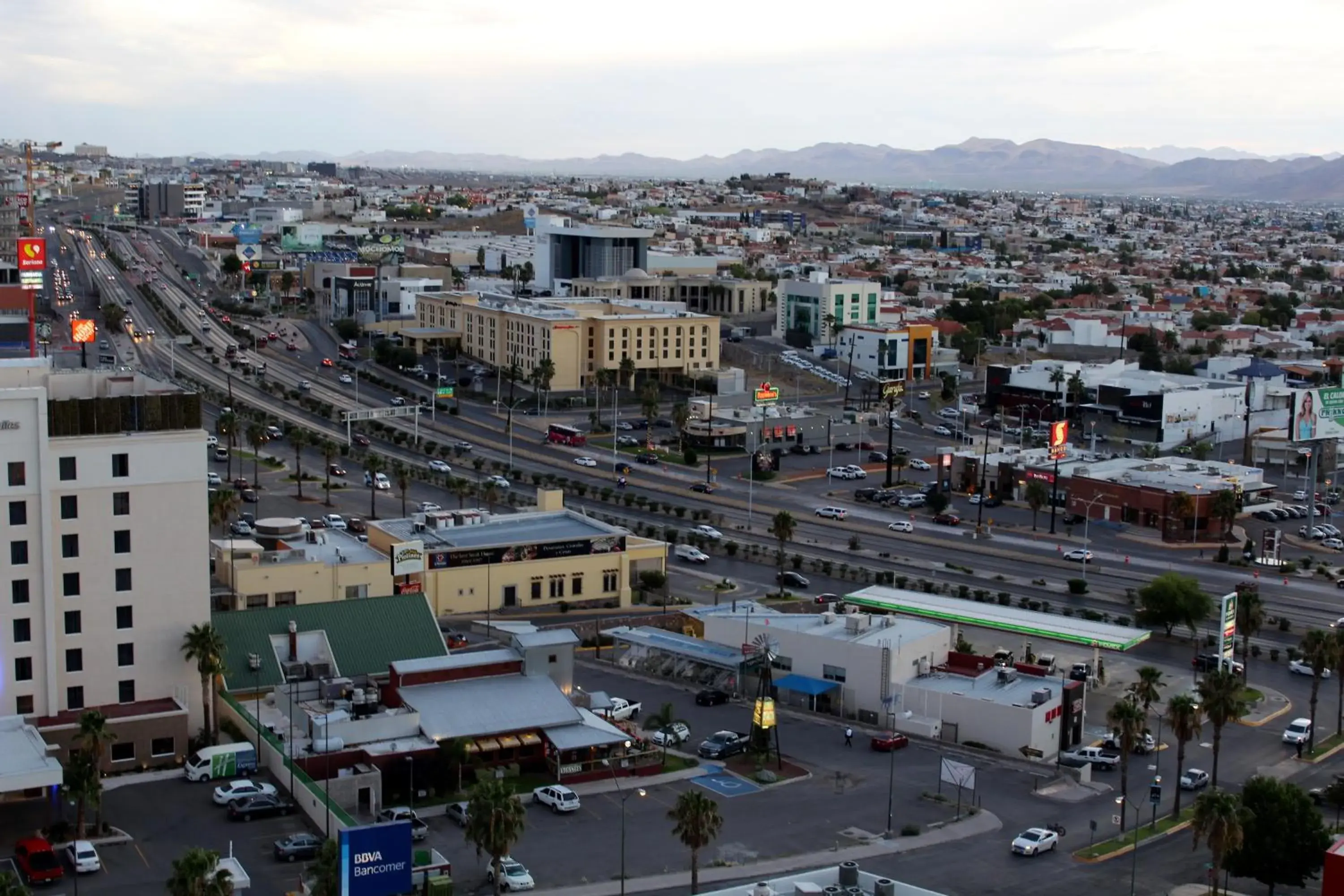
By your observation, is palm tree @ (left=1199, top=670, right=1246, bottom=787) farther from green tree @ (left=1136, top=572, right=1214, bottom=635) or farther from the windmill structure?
green tree @ (left=1136, top=572, right=1214, bottom=635)

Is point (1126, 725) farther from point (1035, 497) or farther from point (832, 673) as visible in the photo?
point (1035, 497)

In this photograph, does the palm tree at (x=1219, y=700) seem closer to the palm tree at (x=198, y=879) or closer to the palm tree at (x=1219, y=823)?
the palm tree at (x=1219, y=823)

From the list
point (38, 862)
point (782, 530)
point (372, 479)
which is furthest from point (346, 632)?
point (372, 479)

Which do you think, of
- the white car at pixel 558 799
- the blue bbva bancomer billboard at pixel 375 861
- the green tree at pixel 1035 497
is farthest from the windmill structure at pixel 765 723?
the green tree at pixel 1035 497

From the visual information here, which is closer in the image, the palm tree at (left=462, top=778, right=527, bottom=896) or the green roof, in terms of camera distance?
the palm tree at (left=462, top=778, right=527, bottom=896)

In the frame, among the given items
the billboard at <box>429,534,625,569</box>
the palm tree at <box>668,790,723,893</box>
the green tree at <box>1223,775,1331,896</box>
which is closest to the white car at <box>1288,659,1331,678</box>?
the green tree at <box>1223,775,1331,896</box>
